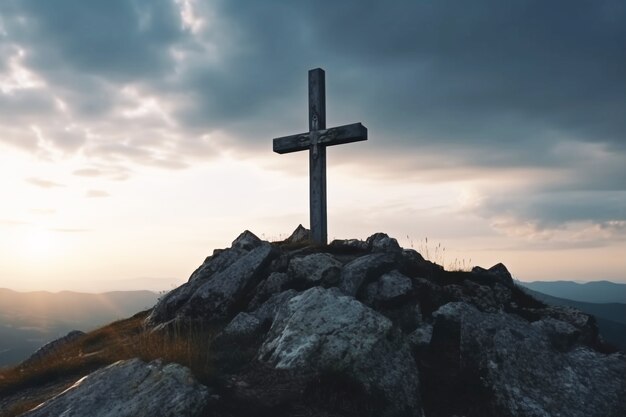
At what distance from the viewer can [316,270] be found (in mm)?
14508

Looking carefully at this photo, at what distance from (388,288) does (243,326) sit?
13.2ft

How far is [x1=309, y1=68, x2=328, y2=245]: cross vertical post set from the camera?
63.2 feet

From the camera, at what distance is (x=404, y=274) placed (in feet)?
48.2

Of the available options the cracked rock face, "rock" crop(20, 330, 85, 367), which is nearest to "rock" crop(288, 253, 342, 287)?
the cracked rock face

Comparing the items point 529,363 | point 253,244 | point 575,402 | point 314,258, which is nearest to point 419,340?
point 529,363

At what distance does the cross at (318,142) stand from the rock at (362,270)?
4.57 metres

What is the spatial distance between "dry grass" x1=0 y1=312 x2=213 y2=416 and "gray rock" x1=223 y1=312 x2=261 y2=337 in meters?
0.62

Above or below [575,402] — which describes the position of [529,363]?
above

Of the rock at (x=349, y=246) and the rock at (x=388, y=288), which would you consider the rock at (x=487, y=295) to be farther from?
the rock at (x=349, y=246)

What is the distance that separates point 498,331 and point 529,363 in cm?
81

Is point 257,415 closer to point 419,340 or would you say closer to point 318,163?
point 419,340

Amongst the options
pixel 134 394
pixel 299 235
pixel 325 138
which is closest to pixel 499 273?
pixel 325 138

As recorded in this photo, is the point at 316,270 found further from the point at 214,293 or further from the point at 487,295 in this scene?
the point at 487,295

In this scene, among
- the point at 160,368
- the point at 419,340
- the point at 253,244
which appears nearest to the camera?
the point at 160,368
